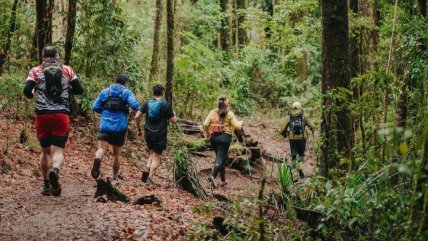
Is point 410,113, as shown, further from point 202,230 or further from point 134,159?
point 134,159

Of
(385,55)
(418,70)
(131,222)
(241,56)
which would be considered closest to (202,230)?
(131,222)

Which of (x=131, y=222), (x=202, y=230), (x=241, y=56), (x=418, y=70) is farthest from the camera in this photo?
(x=241, y=56)

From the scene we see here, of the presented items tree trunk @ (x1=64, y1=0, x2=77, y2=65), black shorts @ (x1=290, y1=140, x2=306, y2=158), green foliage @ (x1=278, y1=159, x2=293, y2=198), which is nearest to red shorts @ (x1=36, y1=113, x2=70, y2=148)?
green foliage @ (x1=278, y1=159, x2=293, y2=198)

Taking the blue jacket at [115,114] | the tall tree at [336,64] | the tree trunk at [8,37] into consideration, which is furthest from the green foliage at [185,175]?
the tree trunk at [8,37]

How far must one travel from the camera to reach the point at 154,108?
10281 mm

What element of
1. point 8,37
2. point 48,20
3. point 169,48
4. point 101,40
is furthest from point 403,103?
point 8,37

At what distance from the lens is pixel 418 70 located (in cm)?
898

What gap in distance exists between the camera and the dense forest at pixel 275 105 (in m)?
5.46

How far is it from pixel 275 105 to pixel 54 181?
20.8m

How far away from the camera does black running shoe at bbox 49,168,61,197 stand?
7.97 meters

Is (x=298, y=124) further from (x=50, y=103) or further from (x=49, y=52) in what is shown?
(x=49, y=52)

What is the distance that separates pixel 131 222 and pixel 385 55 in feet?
25.4

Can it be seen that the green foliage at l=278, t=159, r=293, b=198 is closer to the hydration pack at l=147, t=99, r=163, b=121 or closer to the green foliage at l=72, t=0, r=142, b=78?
the hydration pack at l=147, t=99, r=163, b=121

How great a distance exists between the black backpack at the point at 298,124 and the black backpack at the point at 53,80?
6906 mm
